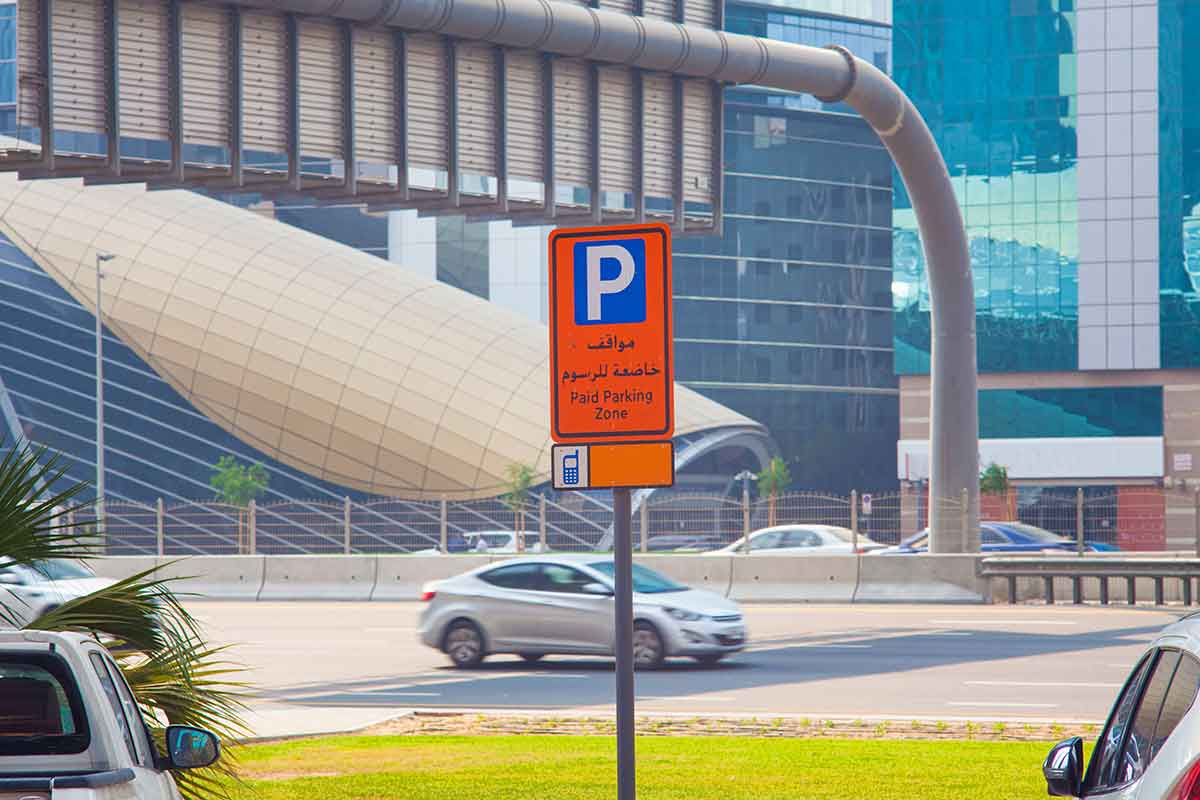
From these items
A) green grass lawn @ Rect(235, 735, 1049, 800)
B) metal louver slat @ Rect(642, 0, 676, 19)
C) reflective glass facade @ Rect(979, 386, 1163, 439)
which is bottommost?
green grass lawn @ Rect(235, 735, 1049, 800)

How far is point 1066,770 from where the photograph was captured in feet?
19.2

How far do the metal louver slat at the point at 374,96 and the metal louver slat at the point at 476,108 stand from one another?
958 mm

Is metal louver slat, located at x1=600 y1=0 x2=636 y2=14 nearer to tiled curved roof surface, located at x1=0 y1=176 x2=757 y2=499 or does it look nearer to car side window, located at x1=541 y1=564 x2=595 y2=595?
car side window, located at x1=541 y1=564 x2=595 y2=595

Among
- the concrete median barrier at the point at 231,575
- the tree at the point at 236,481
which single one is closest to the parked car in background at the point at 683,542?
the concrete median barrier at the point at 231,575

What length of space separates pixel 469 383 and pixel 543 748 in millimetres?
59430

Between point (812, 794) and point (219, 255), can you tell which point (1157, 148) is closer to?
point (219, 255)

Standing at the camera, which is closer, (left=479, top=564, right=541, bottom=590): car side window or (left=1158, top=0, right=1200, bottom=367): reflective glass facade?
(left=479, top=564, right=541, bottom=590): car side window

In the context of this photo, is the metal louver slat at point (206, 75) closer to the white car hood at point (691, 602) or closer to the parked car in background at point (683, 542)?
the white car hood at point (691, 602)

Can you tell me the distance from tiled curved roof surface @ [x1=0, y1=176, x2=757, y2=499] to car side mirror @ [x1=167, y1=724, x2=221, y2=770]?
65013 millimetres

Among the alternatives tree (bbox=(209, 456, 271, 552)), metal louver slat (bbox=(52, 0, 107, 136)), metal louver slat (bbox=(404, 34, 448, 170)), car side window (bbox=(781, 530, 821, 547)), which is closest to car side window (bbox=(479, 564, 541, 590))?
metal louver slat (bbox=(404, 34, 448, 170))

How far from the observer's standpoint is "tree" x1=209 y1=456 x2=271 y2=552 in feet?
220

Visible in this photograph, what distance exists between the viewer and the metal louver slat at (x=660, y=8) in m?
22.5

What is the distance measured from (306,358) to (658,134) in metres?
49.9

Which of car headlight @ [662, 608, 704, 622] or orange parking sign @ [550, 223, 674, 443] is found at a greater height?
orange parking sign @ [550, 223, 674, 443]
